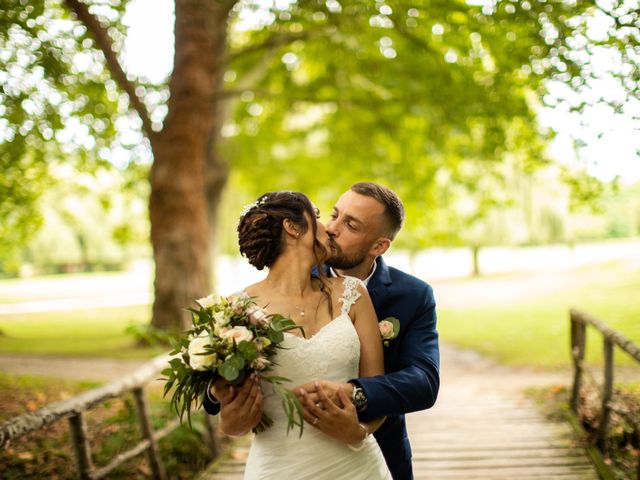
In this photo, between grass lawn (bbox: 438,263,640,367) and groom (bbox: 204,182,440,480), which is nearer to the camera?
groom (bbox: 204,182,440,480)

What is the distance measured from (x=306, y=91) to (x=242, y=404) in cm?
1197

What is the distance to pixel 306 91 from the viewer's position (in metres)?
13.5

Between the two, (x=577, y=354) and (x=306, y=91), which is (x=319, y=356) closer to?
(x=577, y=354)

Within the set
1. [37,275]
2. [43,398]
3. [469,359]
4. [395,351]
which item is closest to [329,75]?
[469,359]

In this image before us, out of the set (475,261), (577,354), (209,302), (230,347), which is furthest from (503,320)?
(230,347)

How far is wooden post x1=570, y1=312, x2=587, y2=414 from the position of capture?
20.8ft

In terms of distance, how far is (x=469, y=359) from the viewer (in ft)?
42.9

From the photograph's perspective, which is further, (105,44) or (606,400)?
(105,44)

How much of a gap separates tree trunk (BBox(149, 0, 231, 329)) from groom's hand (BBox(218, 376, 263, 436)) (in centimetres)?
858

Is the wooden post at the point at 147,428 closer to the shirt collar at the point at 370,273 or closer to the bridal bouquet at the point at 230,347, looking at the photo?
the shirt collar at the point at 370,273

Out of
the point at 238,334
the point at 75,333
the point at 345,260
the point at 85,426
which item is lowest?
the point at 75,333

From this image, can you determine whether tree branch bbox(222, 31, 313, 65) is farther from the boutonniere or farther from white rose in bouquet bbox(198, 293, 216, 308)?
white rose in bouquet bbox(198, 293, 216, 308)

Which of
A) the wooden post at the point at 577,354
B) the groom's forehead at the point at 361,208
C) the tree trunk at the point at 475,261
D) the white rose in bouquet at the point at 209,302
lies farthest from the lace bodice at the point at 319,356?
the tree trunk at the point at 475,261

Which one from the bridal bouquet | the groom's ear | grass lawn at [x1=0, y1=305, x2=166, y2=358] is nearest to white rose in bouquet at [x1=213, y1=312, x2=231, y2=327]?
the bridal bouquet
